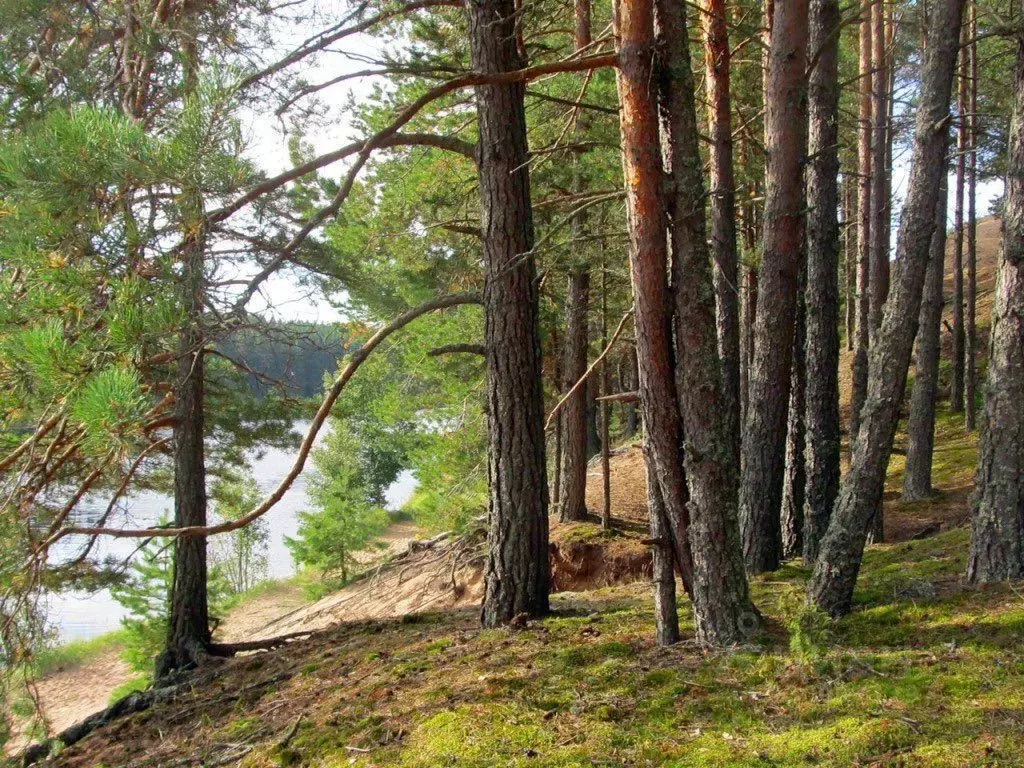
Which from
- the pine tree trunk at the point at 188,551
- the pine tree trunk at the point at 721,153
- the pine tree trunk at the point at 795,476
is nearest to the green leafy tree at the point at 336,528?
the pine tree trunk at the point at 188,551

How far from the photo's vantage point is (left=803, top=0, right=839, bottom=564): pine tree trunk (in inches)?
287

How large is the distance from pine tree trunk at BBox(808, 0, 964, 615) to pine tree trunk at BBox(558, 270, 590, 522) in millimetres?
6818

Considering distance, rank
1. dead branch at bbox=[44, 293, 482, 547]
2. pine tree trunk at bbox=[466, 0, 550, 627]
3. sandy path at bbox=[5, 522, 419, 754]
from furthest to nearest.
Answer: sandy path at bbox=[5, 522, 419, 754] < pine tree trunk at bbox=[466, 0, 550, 627] < dead branch at bbox=[44, 293, 482, 547]

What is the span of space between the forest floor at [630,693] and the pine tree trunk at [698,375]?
274 millimetres

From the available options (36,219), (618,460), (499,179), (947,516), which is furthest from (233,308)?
(618,460)

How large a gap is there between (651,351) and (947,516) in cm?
798

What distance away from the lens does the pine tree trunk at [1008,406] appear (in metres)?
4.31

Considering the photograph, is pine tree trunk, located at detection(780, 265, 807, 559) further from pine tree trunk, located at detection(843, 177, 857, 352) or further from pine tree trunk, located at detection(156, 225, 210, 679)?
pine tree trunk, located at detection(843, 177, 857, 352)

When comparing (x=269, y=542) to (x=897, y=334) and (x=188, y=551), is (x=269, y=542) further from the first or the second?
(x=897, y=334)

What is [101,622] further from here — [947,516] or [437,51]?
[947,516]

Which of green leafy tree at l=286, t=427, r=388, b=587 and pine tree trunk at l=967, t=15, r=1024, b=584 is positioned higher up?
pine tree trunk at l=967, t=15, r=1024, b=584

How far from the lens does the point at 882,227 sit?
11.8 m

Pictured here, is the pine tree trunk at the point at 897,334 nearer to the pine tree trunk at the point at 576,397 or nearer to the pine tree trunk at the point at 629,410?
the pine tree trunk at the point at 576,397

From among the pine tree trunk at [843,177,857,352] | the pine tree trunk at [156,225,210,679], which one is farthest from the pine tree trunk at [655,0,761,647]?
the pine tree trunk at [843,177,857,352]
